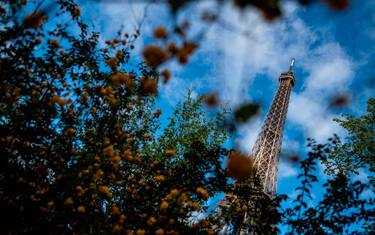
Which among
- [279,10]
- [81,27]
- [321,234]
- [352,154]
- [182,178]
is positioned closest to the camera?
[279,10]

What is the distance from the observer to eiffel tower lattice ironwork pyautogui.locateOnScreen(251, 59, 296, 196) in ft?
93.8

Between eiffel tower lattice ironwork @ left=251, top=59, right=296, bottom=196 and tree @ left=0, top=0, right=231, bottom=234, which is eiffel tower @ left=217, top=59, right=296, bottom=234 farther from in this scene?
tree @ left=0, top=0, right=231, bottom=234

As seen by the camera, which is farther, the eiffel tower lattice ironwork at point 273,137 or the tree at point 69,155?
the eiffel tower lattice ironwork at point 273,137

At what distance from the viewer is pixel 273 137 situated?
30594 mm

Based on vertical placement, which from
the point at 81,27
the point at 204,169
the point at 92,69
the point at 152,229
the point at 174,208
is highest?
the point at 81,27

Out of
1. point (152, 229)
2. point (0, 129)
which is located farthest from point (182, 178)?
point (0, 129)

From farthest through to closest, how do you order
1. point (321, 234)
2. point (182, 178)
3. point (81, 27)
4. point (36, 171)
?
point (81, 27) → point (182, 178) → point (36, 171) → point (321, 234)

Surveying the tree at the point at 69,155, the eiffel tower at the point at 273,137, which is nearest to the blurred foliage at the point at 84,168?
the tree at the point at 69,155

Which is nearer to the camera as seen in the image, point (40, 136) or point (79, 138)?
point (40, 136)

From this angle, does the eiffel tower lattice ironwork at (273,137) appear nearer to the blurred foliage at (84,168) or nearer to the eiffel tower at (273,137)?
the eiffel tower at (273,137)

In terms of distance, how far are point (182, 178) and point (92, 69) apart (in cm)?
245

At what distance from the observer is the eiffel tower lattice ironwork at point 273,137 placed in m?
28.6

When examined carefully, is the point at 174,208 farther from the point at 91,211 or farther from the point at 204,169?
the point at 91,211

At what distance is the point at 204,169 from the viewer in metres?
5.95
